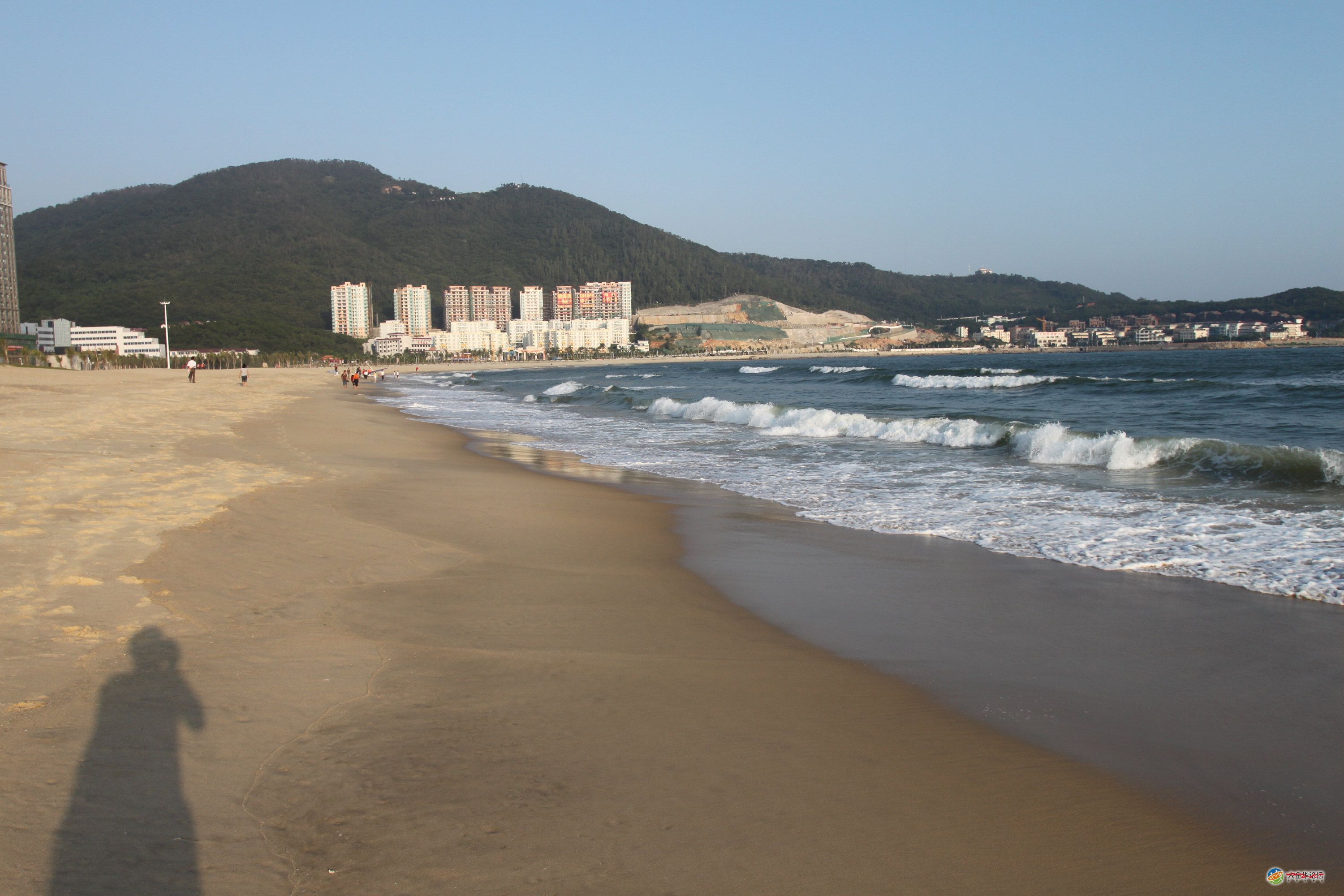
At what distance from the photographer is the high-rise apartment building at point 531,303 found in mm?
176250

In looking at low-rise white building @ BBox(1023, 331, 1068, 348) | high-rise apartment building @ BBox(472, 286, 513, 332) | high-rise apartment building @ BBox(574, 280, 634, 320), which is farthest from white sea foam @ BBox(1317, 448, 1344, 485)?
high-rise apartment building @ BBox(574, 280, 634, 320)

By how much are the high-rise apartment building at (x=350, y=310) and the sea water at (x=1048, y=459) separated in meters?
122

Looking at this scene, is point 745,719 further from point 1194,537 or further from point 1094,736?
point 1194,537

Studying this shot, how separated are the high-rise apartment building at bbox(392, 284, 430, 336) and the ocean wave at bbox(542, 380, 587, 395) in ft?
384

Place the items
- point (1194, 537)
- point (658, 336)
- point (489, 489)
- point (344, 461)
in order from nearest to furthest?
point (1194, 537) → point (489, 489) → point (344, 461) → point (658, 336)

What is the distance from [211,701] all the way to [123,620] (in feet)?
3.87

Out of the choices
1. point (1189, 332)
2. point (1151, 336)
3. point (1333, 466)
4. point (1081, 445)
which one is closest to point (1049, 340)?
point (1151, 336)

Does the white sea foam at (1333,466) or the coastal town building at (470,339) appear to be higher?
the coastal town building at (470,339)

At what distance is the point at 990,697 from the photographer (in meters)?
3.66

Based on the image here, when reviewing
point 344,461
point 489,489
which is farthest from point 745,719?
point 344,461

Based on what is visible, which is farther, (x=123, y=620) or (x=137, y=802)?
(x=123, y=620)

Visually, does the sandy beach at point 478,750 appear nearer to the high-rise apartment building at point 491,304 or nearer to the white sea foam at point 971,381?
the white sea foam at point 971,381

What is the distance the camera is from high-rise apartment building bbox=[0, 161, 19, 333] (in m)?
92.9

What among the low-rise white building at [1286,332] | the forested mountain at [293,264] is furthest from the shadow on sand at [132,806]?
the low-rise white building at [1286,332]
